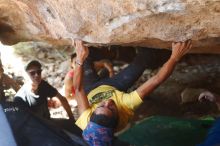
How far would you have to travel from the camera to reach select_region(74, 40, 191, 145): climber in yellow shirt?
2.53 meters

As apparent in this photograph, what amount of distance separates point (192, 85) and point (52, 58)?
2.74m

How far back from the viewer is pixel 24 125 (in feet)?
8.09

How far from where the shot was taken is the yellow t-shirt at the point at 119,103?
2.73 m

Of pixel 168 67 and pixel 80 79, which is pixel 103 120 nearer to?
pixel 80 79

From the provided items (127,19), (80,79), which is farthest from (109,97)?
(127,19)

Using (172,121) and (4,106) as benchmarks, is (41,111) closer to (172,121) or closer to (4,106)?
(4,106)

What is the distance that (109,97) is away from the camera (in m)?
2.83

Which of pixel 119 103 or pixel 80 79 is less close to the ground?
pixel 80 79

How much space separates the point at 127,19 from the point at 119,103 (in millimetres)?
745

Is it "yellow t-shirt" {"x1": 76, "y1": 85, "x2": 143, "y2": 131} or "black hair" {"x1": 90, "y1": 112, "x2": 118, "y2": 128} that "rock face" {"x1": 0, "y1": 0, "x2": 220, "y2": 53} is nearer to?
"yellow t-shirt" {"x1": 76, "y1": 85, "x2": 143, "y2": 131}

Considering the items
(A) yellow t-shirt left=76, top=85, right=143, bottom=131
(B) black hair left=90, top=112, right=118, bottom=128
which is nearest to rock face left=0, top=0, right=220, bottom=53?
(A) yellow t-shirt left=76, top=85, right=143, bottom=131

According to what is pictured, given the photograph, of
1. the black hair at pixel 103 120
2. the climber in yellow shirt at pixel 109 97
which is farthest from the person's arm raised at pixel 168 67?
the black hair at pixel 103 120

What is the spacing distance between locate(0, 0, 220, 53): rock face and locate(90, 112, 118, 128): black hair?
1.77 feet

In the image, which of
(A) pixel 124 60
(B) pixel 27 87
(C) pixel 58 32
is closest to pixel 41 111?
(B) pixel 27 87
